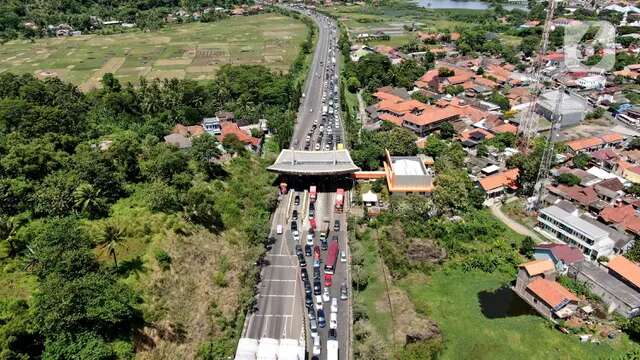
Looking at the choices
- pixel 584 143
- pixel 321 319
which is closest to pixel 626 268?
pixel 321 319

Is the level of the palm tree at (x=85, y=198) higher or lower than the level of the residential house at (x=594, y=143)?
higher

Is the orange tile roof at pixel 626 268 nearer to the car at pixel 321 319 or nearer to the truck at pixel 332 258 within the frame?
the truck at pixel 332 258

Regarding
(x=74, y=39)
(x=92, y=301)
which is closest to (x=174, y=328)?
(x=92, y=301)

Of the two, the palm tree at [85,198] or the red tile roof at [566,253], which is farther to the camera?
the red tile roof at [566,253]

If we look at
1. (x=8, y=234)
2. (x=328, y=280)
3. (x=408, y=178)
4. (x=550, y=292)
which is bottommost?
(x=328, y=280)

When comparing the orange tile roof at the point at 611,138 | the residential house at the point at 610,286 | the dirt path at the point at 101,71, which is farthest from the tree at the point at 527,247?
the dirt path at the point at 101,71

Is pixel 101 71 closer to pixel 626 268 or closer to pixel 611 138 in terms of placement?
pixel 611 138

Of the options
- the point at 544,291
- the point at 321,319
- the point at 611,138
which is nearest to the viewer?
the point at 321,319
